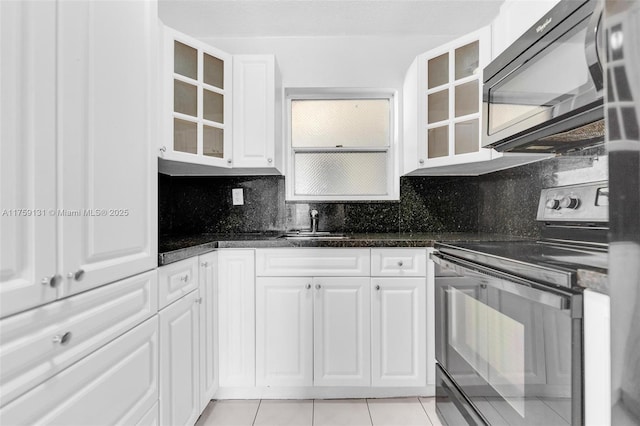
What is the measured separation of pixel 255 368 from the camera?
1814mm

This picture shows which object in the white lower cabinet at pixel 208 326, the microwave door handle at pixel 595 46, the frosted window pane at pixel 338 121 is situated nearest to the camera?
the microwave door handle at pixel 595 46

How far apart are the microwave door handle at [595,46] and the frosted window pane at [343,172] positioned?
1.58 meters

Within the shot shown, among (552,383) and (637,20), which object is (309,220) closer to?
(552,383)

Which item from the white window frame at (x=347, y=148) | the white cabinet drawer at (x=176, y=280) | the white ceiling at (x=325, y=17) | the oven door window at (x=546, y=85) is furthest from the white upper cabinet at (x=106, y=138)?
the oven door window at (x=546, y=85)

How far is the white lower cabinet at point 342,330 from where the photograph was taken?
1794 millimetres

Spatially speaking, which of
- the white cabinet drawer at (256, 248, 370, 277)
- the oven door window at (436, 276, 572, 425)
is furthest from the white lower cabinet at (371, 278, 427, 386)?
the oven door window at (436, 276, 572, 425)

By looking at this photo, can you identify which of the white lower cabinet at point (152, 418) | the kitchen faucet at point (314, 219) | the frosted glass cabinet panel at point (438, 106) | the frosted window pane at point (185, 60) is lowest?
the white lower cabinet at point (152, 418)

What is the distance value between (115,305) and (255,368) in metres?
1.06

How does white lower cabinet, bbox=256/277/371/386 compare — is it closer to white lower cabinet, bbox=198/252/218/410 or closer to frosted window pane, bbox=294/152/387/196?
white lower cabinet, bbox=198/252/218/410

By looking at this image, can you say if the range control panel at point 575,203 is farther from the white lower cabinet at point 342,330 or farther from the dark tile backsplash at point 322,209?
the white lower cabinet at point 342,330


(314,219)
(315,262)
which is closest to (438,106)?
(314,219)

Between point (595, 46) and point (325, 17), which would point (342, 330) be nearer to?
point (595, 46)

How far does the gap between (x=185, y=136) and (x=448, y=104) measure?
1557 mm

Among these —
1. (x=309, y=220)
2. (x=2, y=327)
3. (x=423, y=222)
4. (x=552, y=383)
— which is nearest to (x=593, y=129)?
(x=552, y=383)
